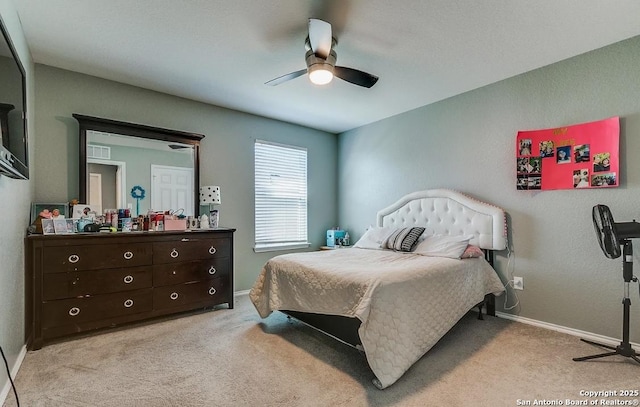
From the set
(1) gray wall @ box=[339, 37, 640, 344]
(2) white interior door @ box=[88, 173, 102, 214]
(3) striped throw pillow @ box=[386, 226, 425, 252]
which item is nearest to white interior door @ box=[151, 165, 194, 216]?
(2) white interior door @ box=[88, 173, 102, 214]

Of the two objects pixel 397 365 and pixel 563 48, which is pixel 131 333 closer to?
pixel 397 365

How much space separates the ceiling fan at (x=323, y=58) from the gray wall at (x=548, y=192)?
167cm

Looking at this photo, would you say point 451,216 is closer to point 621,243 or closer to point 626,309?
point 621,243

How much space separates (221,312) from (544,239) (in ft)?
→ 11.1

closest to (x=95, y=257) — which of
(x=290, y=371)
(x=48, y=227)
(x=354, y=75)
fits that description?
(x=48, y=227)

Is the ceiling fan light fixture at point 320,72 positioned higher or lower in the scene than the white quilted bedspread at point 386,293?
higher

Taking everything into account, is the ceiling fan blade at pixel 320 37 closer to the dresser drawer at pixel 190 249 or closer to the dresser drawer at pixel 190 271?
the dresser drawer at pixel 190 249

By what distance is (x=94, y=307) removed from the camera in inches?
106

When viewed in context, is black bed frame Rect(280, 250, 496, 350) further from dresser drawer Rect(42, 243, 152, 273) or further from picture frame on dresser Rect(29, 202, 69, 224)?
picture frame on dresser Rect(29, 202, 69, 224)

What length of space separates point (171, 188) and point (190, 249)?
31.7 inches

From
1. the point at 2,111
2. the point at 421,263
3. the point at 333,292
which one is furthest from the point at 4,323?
the point at 421,263

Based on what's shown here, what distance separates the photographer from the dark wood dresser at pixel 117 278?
8.16ft

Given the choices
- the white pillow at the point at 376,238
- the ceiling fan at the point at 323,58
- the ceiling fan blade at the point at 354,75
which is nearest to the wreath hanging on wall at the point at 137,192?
the ceiling fan at the point at 323,58

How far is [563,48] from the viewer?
8.52 ft
